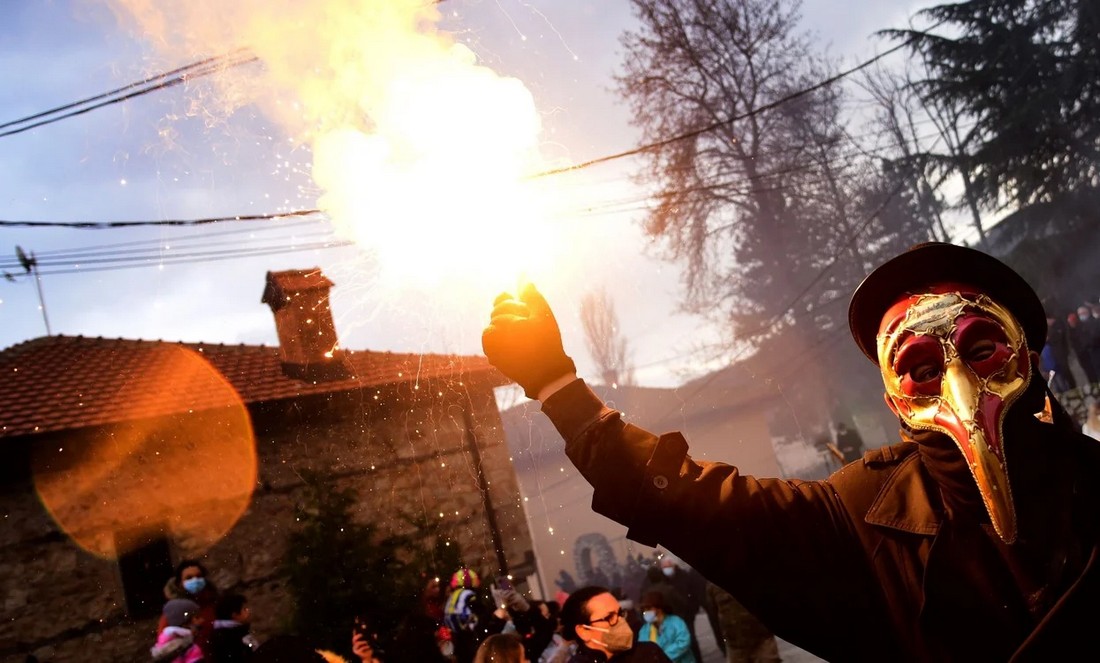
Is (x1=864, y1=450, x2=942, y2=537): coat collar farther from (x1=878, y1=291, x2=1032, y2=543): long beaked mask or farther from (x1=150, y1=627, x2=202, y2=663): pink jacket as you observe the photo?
(x1=150, y1=627, x2=202, y2=663): pink jacket

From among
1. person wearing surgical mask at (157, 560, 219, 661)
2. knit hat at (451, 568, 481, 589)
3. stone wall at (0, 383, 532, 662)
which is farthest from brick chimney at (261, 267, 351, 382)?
person wearing surgical mask at (157, 560, 219, 661)

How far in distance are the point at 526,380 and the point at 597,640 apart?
371 cm

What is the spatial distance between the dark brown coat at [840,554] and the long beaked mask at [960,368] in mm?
157

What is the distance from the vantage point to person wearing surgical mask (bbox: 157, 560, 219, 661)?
6402 mm

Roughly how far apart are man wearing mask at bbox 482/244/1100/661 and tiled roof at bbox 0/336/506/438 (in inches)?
507

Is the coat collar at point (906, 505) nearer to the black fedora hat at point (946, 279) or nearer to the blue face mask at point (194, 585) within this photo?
the black fedora hat at point (946, 279)

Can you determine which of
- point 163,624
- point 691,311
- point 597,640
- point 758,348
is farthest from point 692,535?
point 758,348

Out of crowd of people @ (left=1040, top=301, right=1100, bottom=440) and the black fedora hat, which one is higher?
the black fedora hat

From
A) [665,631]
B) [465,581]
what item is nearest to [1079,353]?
[665,631]

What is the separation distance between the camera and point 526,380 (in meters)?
1.89

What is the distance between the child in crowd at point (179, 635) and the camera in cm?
627

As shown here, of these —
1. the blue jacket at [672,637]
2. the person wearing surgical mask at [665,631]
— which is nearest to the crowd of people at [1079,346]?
the person wearing surgical mask at [665,631]

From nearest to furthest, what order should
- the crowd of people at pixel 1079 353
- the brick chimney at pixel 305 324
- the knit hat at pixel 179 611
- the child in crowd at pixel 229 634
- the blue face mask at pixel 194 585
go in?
the child in crowd at pixel 229 634
the knit hat at pixel 179 611
the blue face mask at pixel 194 585
the crowd of people at pixel 1079 353
the brick chimney at pixel 305 324

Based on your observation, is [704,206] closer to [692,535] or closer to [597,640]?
[597,640]
